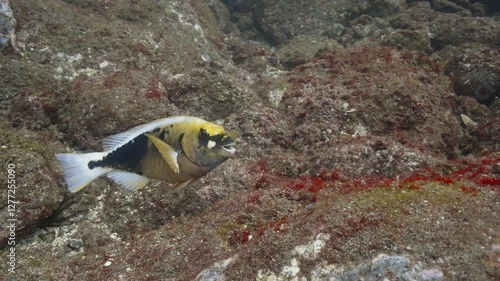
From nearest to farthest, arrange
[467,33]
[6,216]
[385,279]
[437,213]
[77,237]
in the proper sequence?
[385,279] → [437,213] → [6,216] → [77,237] → [467,33]

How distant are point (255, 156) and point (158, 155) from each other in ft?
15.6

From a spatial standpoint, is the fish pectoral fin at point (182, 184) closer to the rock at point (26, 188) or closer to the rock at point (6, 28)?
the rock at point (26, 188)

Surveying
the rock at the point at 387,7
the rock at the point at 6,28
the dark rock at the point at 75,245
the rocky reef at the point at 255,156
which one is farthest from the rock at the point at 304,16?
the dark rock at the point at 75,245

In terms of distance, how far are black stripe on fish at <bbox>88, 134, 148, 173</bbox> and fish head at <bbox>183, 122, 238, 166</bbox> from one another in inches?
15.4

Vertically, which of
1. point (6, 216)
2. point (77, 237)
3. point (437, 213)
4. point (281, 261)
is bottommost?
point (77, 237)

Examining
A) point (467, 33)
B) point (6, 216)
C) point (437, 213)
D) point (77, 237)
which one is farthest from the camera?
point (467, 33)

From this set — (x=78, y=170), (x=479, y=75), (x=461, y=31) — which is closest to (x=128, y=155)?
(x=78, y=170)

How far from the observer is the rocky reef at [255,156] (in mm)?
4027

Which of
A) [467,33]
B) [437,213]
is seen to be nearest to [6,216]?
[437,213]

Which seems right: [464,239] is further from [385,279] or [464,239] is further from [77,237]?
[77,237]

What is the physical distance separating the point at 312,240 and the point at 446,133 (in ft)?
17.9

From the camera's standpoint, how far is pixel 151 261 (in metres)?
5.23

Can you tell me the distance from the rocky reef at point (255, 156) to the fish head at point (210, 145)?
186 centimetres

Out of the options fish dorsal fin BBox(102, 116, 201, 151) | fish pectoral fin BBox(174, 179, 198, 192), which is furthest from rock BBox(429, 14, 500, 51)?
fish pectoral fin BBox(174, 179, 198, 192)
